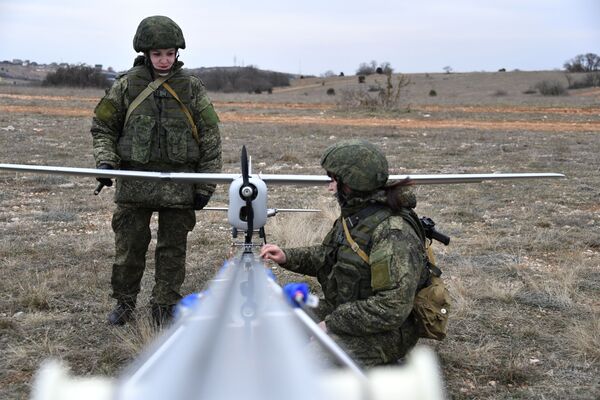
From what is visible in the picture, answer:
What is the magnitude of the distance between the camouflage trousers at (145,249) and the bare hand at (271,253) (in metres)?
1.48

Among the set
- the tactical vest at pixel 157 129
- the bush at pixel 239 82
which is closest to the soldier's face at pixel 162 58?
the tactical vest at pixel 157 129

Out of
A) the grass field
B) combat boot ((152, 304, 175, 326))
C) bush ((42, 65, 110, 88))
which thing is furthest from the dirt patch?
bush ((42, 65, 110, 88))

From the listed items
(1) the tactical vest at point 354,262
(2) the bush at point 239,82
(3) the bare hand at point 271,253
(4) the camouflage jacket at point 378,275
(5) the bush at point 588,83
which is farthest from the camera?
(2) the bush at point 239,82

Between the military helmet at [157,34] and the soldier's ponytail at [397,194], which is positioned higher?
the military helmet at [157,34]

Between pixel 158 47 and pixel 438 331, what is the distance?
268 centimetres

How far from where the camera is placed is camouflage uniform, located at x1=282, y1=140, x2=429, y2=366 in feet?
10.6

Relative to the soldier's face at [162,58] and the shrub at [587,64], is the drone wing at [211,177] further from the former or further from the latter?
the shrub at [587,64]

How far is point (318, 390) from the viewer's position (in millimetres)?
1077

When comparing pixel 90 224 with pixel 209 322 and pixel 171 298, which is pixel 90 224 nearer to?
pixel 171 298

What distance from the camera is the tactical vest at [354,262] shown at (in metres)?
3.43

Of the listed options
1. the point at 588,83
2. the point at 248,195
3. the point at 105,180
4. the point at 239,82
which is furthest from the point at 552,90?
the point at 248,195

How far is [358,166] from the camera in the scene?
3.35 meters

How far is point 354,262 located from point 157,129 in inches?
77.6

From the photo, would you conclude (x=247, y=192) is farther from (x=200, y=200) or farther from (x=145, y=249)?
(x=145, y=249)
